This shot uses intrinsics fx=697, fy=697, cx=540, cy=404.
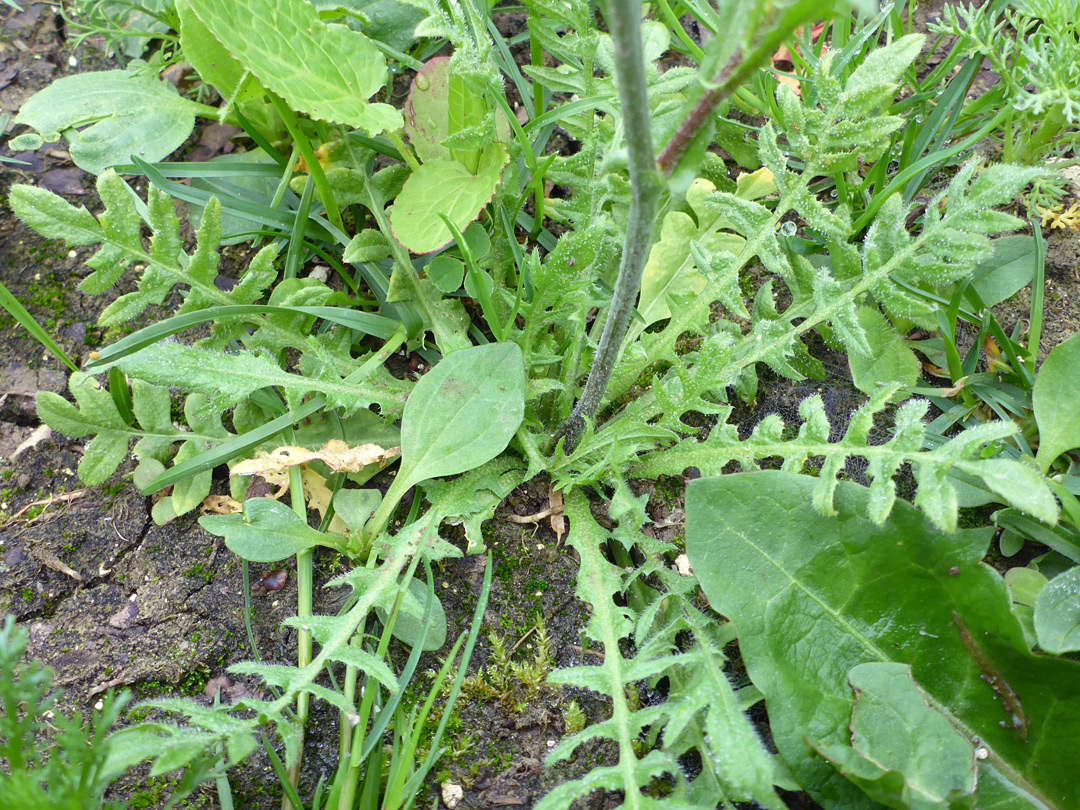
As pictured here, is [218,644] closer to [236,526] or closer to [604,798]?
[236,526]

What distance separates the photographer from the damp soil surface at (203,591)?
168 centimetres

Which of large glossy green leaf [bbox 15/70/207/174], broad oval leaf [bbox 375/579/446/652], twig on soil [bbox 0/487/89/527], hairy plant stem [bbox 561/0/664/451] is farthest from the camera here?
large glossy green leaf [bbox 15/70/207/174]

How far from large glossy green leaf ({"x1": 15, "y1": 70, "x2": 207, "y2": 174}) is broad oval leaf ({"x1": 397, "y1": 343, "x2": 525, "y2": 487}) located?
1192mm

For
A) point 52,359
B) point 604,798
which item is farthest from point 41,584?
point 604,798

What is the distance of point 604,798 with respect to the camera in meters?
1.60

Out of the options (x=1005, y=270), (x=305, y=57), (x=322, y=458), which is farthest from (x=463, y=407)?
(x=1005, y=270)

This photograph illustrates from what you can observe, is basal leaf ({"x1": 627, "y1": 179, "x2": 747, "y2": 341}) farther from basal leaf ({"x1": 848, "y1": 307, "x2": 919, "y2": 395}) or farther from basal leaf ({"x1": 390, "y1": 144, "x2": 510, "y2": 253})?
basal leaf ({"x1": 390, "y1": 144, "x2": 510, "y2": 253})

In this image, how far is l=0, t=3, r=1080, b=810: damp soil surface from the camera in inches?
66.3

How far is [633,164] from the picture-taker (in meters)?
1.00

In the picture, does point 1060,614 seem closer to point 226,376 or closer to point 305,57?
point 226,376

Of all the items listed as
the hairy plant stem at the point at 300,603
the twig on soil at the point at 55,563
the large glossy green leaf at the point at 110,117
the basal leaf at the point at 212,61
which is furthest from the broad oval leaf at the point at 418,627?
the large glossy green leaf at the point at 110,117

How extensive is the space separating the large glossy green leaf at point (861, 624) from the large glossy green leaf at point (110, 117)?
1938 millimetres

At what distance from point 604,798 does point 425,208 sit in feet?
5.12

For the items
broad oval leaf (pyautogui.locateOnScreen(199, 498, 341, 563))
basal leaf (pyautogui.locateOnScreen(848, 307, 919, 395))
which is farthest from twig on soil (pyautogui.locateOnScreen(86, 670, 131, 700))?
basal leaf (pyautogui.locateOnScreen(848, 307, 919, 395))
